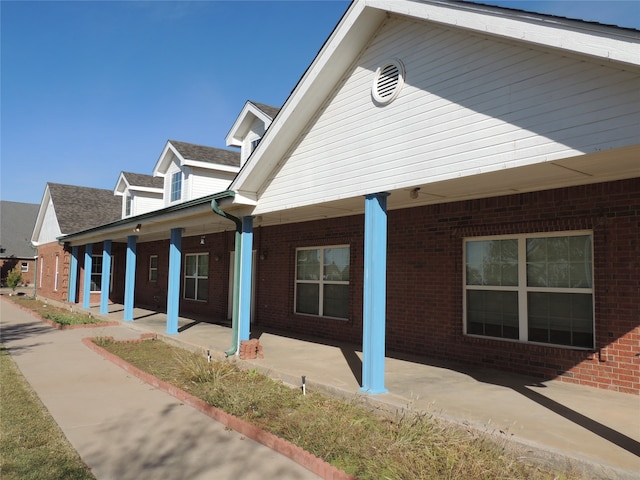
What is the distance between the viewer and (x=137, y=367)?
866 centimetres

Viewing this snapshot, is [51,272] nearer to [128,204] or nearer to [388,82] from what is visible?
[128,204]

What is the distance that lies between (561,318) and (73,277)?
21.6 metres

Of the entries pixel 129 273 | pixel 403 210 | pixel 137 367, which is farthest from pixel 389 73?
pixel 129 273

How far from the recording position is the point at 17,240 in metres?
47.3

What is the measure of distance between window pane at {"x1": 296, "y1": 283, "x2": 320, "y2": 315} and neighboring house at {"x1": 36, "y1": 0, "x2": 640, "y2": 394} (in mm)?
842

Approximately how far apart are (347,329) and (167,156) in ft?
32.7

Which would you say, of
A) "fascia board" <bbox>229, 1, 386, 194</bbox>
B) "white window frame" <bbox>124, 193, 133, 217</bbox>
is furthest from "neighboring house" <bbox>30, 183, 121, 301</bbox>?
"fascia board" <bbox>229, 1, 386, 194</bbox>

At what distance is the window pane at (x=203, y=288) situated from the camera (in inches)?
663

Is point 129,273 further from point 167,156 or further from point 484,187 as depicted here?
point 484,187

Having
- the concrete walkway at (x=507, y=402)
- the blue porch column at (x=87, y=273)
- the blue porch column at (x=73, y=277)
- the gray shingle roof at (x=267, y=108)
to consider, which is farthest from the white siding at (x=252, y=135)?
the blue porch column at (x=73, y=277)

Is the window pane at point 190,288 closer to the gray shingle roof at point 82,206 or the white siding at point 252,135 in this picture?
the white siding at point 252,135

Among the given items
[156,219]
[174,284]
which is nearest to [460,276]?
[174,284]

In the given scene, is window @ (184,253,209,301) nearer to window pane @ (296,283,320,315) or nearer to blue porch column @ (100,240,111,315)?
blue porch column @ (100,240,111,315)

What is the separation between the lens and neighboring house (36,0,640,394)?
464 centimetres
